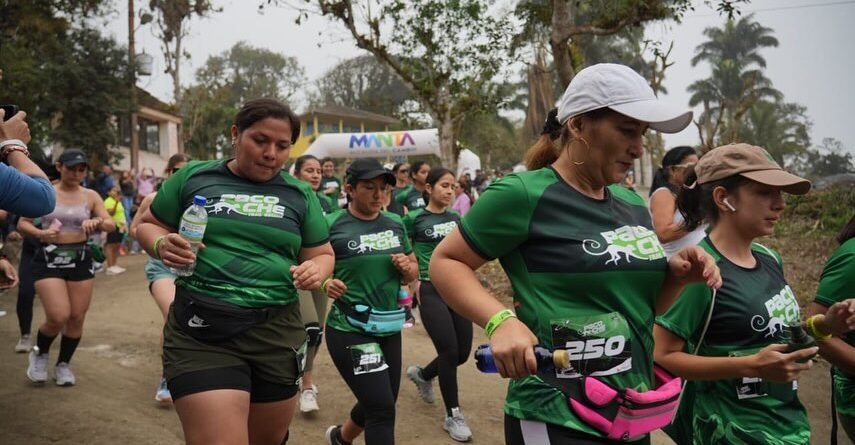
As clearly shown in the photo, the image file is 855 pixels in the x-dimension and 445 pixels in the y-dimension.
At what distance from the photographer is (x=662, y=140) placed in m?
19.2

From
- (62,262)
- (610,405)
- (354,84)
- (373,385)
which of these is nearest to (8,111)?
(373,385)

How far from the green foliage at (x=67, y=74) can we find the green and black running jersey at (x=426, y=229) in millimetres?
16898

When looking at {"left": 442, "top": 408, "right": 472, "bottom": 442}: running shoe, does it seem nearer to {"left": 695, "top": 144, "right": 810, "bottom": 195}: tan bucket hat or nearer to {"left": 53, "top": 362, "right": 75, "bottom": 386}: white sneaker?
{"left": 695, "top": 144, "right": 810, "bottom": 195}: tan bucket hat

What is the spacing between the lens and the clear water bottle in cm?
307

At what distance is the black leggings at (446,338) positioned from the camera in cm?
567

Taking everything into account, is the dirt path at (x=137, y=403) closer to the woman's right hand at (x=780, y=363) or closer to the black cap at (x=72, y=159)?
the black cap at (x=72, y=159)

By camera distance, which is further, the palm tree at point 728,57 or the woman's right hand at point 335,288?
the palm tree at point 728,57

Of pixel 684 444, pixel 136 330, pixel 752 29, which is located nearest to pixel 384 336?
pixel 684 444

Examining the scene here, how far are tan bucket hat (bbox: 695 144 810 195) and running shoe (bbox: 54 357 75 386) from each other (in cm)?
621

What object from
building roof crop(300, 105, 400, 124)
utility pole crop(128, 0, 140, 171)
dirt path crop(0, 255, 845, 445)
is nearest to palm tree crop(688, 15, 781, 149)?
building roof crop(300, 105, 400, 124)

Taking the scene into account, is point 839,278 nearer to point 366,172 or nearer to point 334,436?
point 366,172

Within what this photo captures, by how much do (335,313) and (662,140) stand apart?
1671 centimetres

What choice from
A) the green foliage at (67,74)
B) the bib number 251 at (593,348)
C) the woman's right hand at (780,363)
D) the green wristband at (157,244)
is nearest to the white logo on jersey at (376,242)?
the green wristband at (157,244)

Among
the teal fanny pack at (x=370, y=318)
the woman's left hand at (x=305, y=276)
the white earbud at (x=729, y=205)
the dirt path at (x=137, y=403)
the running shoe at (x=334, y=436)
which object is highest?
the white earbud at (x=729, y=205)
